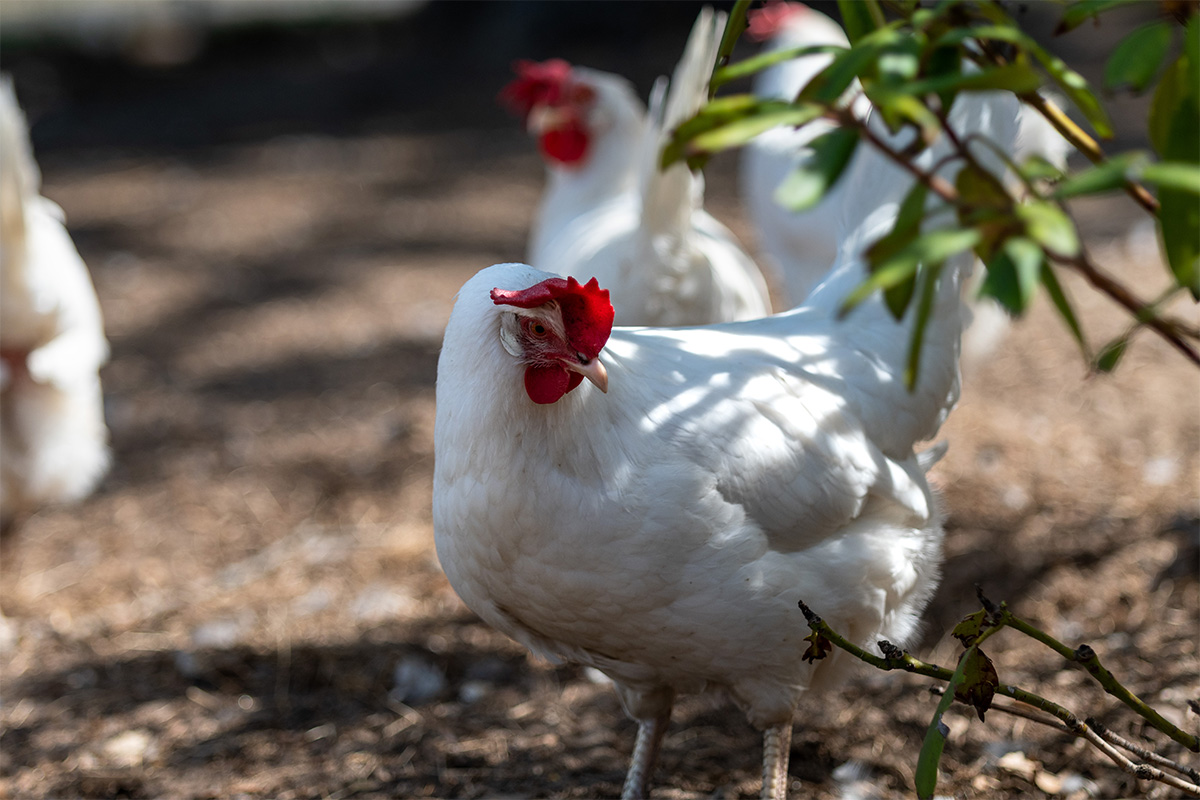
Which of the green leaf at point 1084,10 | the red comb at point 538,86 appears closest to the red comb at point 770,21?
the red comb at point 538,86

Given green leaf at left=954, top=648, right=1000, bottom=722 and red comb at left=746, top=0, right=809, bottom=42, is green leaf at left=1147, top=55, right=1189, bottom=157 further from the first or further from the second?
red comb at left=746, top=0, right=809, bottom=42

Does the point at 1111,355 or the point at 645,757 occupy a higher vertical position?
the point at 1111,355

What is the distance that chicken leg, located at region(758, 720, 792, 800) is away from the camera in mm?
2186

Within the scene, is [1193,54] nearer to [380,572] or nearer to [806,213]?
[806,213]

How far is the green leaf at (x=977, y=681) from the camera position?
1477 mm

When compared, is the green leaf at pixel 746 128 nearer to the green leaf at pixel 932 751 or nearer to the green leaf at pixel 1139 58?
the green leaf at pixel 1139 58

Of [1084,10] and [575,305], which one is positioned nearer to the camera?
[1084,10]

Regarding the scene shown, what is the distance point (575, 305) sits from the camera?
175cm

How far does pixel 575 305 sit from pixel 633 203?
7.39 feet

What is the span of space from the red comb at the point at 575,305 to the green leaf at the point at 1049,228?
90 centimetres

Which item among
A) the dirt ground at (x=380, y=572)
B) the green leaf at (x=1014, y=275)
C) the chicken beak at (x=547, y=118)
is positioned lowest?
the dirt ground at (x=380, y=572)

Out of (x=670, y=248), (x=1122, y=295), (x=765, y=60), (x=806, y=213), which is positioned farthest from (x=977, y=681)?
(x=806, y=213)

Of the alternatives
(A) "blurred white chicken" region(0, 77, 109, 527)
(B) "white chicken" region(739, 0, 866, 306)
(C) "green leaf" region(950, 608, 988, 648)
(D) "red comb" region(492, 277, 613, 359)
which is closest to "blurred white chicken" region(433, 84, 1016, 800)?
(D) "red comb" region(492, 277, 613, 359)

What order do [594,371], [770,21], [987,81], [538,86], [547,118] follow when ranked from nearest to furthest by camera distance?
[987,81] < [594,371] < [547,118] < [538,86] < [770,21]
